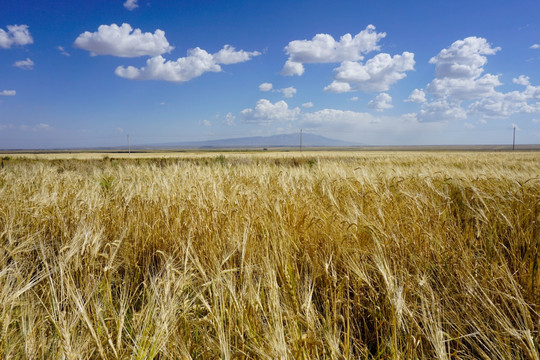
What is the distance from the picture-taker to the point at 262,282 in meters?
1.64

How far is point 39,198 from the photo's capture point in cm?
306

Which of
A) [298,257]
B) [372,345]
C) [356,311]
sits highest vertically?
[298,257]

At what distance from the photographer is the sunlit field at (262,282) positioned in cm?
113

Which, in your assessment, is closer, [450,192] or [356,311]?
[356,311]

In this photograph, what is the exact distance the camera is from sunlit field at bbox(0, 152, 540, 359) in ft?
3.69

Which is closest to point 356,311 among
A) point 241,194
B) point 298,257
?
point 298,257

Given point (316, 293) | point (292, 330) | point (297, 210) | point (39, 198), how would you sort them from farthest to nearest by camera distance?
point (39, 198) → point (297, 210) → point (316, 293) → point (292, 330)

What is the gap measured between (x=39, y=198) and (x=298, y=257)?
9.07 ft

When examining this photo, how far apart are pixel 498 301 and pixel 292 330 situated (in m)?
1.28

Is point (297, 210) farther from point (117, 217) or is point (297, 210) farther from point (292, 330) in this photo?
point (117, 217)

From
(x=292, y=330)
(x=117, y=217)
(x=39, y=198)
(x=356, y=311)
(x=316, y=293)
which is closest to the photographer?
(x=292, y=330)

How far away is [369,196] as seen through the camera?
3301 mm

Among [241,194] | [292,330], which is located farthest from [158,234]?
[292,330]

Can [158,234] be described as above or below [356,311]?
above
